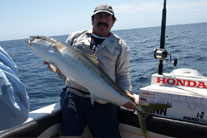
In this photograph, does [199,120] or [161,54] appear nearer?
[199,120]

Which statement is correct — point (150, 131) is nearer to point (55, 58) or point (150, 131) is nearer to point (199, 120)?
point (199, 120)

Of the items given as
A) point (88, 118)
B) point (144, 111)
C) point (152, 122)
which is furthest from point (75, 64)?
point (152, 122)

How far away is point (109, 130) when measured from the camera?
2.78 m

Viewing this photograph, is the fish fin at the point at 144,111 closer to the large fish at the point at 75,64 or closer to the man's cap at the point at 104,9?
the large fish at the point at 75,64

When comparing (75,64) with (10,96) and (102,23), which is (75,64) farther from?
(102,23)

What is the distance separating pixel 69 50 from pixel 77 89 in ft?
2.62

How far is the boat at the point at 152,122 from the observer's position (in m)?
2.52

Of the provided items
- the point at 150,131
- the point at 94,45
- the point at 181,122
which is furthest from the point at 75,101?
the point at 181,122

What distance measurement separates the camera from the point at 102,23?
3.02m

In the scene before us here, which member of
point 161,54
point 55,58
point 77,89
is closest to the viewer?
point 55,58

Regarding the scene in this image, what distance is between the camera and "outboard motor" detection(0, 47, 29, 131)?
188 cm

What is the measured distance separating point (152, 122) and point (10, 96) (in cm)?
178

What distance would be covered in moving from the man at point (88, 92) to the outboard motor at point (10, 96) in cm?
85

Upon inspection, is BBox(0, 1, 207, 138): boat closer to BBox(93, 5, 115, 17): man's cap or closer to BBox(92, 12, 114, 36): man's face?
BBox(92, 12, 114, 36): man's face
